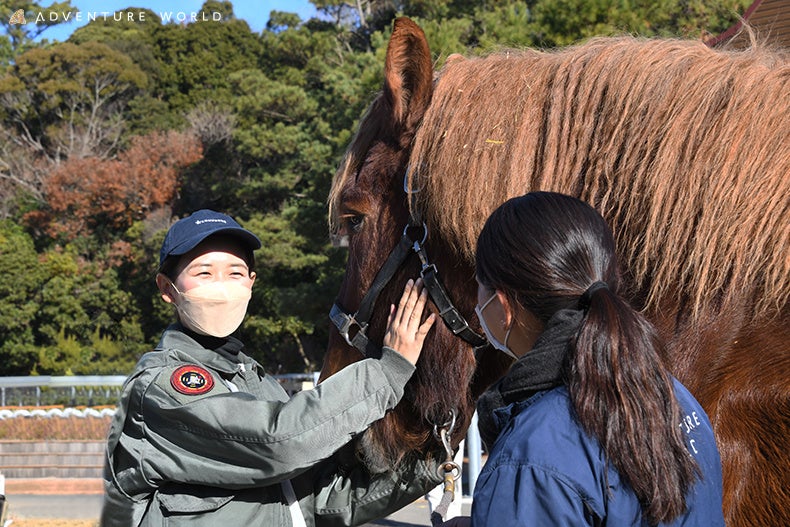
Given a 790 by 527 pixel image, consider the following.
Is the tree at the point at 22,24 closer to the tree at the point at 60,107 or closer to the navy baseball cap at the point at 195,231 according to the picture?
the tree at the point at 60,107

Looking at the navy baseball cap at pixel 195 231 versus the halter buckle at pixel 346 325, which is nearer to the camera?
the navy baseball cap at pixel 195 231

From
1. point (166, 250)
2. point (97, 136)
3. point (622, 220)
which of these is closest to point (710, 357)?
point (622, 220)

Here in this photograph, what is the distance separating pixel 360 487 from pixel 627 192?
3.97 feet

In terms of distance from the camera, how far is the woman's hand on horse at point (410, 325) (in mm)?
2176

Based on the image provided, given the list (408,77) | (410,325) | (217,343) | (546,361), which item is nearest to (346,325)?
(410,325)

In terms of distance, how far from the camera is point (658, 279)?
5.89 feet

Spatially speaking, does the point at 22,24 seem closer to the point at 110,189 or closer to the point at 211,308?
the point at 110,189

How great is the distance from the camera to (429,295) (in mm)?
2225

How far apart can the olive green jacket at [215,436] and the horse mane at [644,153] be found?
20.9 inches

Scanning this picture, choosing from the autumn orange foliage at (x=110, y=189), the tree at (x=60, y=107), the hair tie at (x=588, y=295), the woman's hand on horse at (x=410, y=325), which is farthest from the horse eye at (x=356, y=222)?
the tree at (x=60, y=107)

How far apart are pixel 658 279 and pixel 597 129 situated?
460 mm

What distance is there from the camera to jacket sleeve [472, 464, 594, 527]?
3.91 ft

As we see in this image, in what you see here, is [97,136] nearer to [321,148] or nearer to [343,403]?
[321,148]

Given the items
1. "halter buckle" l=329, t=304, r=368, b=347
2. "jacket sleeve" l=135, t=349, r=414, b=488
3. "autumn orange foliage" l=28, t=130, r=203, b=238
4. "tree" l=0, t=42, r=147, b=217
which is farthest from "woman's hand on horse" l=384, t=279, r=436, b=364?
"tree" l=0, t=42, r=147, b=217
